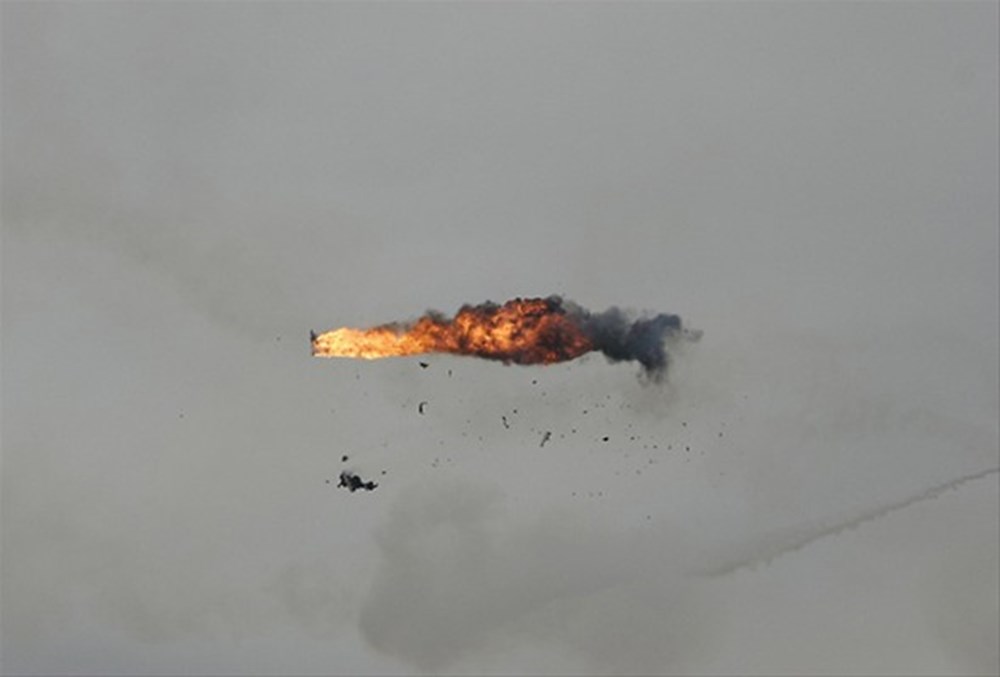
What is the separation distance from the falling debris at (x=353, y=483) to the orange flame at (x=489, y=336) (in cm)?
1532

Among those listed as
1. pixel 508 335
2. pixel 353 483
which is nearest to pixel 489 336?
pixel 508 335

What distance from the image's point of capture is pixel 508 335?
11588 cm

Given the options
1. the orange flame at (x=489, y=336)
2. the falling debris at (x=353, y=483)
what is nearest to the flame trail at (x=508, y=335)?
the orange flame at (x=489, y=336)

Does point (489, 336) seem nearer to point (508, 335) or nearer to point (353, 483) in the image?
point (508, 335)

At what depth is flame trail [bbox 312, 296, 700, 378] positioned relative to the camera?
381ft

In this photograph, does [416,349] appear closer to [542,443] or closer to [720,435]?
[542,443]

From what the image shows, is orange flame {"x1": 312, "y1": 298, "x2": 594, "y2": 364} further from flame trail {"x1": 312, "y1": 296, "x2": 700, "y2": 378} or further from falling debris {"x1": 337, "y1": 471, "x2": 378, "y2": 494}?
falling debris {"x1": 337, "y1": 471, "x2": 378, "y2": 494}

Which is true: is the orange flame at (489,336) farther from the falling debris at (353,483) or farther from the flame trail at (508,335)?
the falling debris at (353,483)

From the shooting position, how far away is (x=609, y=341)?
390 feet

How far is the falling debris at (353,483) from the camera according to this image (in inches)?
→ 5123

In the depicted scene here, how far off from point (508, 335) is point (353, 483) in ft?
82.7

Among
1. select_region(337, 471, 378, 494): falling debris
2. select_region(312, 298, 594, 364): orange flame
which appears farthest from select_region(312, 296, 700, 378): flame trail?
select_region(337, 471, 378, 494): falling debris

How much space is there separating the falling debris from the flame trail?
14706 millimetres

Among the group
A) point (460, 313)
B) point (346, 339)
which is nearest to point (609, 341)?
point (460, 313)
